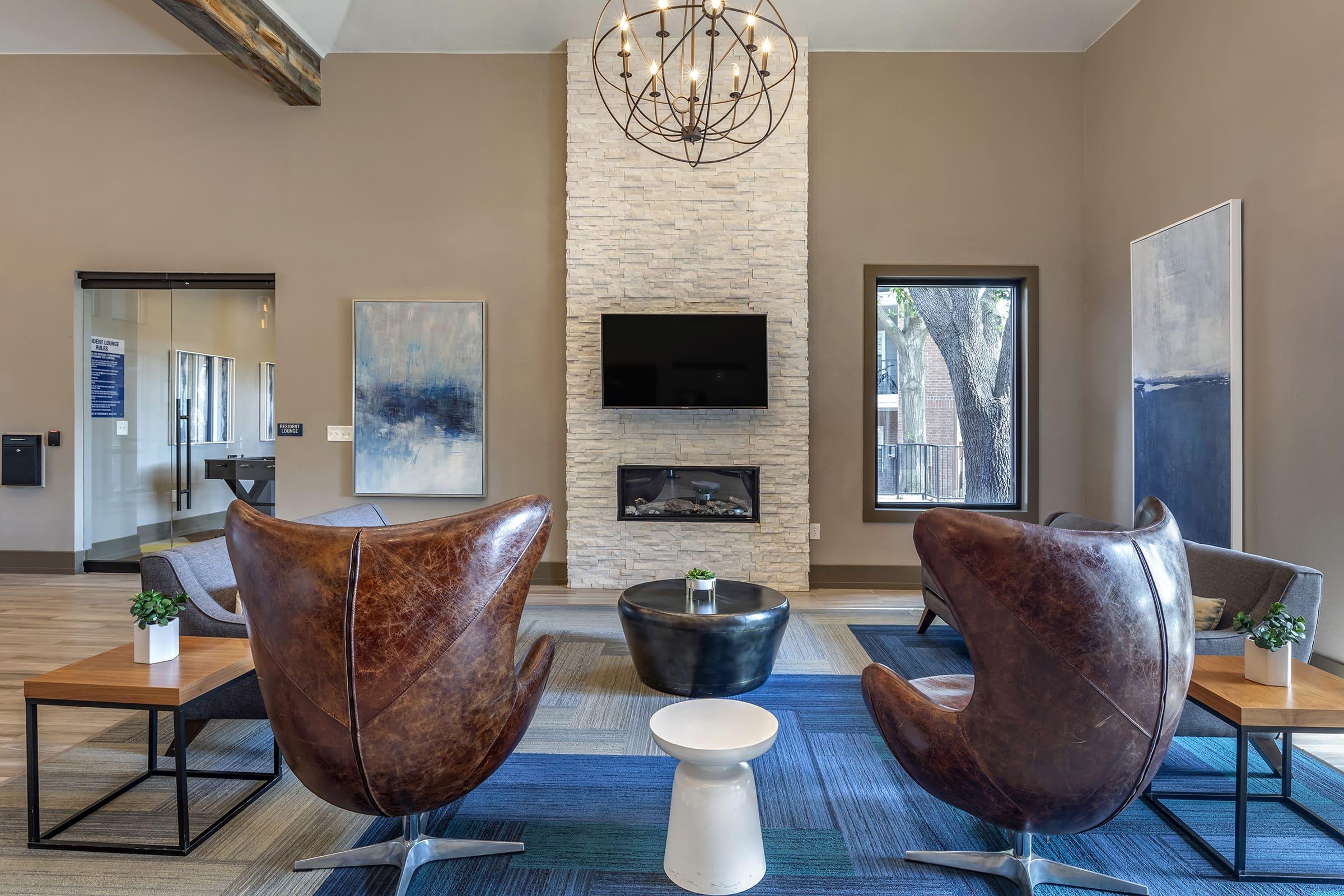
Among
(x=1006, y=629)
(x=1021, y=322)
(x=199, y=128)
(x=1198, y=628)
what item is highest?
(x=199, y=128)

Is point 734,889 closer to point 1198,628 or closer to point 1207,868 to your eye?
point 1207,868

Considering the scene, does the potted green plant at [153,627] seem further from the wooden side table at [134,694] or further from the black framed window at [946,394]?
the black framed window at [946,394]

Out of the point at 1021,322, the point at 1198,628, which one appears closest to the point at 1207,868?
the point at 1198,628

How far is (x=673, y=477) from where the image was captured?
203 inches

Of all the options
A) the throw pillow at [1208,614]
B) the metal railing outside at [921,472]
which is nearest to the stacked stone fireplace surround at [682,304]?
the metal railing outside at [921,472]

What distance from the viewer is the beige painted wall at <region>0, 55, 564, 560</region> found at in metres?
5.23

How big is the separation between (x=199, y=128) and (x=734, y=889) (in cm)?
625

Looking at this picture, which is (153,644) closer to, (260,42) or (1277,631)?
(1277,631)

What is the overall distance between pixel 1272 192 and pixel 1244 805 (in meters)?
3.03

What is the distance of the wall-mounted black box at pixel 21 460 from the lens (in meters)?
5.32

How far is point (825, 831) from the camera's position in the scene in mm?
2047

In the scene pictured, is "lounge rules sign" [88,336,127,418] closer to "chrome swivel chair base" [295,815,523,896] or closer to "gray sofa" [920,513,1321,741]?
"chrome swivel chair base" [295,815,523,896]

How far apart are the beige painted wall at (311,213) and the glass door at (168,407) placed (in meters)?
0.16

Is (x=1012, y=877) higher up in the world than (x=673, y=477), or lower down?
lower down
